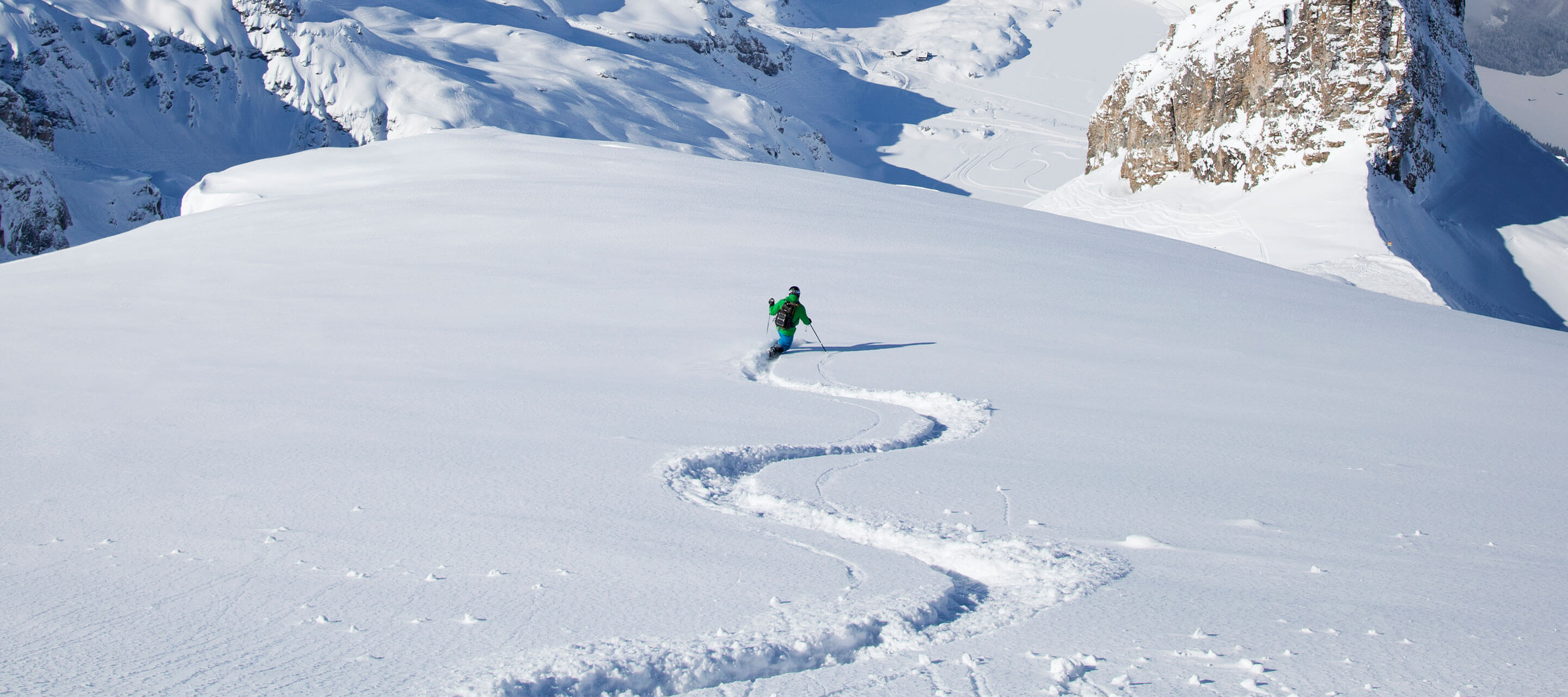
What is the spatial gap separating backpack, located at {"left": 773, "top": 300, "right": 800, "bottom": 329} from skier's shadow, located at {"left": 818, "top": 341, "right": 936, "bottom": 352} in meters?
0.47

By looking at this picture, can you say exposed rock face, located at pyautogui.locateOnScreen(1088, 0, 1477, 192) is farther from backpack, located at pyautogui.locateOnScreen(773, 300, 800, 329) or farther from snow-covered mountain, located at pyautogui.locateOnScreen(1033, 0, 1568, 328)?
backpack, located at pyautogui.locateOnScreen(773, 300, 800, 329)

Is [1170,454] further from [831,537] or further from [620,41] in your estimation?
[620,41]

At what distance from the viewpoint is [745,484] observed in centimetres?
527

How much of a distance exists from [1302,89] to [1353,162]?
17.5ft

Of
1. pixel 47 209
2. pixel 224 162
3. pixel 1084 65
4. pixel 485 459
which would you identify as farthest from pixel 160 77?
pixel 485 459

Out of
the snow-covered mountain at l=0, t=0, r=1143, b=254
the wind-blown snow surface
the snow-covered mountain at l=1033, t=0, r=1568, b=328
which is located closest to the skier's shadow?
the wind-blown snow surface

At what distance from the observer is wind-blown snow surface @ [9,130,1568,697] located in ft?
10.7

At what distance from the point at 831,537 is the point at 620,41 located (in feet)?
382

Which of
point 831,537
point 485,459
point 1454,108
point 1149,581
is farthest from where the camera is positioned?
point 1454,108

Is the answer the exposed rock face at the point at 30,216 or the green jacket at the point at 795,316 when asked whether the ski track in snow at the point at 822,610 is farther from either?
the exposed rock face at the point at 30,216

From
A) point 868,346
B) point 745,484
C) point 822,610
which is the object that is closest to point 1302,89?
point 868,346

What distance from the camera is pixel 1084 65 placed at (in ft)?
352

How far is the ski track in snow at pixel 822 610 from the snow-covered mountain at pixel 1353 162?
3311 cm

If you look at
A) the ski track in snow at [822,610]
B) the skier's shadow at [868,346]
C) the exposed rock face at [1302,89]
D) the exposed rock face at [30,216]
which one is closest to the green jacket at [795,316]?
the skier's shadow at [868,346]
